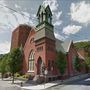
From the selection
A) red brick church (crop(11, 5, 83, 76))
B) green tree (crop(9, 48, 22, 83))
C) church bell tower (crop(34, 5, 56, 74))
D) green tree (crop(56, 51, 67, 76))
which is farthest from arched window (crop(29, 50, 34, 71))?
green tree (crop(56, 51, 67, 76))

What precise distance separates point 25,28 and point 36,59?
20.6 meters

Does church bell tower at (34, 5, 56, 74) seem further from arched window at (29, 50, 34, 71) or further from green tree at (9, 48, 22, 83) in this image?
green tree at (9, 48, 22, 83)

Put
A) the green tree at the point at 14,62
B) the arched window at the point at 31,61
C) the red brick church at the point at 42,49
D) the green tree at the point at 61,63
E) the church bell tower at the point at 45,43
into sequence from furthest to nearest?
the arched window at the point at 31,61
the red brick church at the point at 42,49
the church bell tower at the point at 45,43
the green tree at the point at 61,63
the green tree at the point at 14,62

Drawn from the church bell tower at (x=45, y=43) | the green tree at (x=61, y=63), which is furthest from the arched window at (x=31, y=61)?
the green tree at (x=61, y=63)

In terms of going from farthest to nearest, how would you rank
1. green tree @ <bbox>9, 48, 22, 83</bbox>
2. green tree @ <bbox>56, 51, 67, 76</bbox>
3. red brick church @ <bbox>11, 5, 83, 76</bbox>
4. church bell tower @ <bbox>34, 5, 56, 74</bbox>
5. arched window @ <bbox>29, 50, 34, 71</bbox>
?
1. arched window @ <bbox>29, 50, 34, 71</bbox>
2. red brick church @ <bbox>11, 5, 83, 76</bbox>
3. church bell tower @ <bbox>34, 5, 56, 74</bbox>
4. green tree @ <bbox>56, 51, 67, 76</bbox>
5. green tree @ <bbox>9, 48, 22, 83</bbox>

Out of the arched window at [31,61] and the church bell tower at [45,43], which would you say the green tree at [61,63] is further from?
the arched window at [31,61]

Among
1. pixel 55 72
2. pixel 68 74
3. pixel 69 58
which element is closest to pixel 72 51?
pixel 69 58

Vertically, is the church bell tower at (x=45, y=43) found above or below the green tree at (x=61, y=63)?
above

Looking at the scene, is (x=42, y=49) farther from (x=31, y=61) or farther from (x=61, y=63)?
(x=31, y=61)

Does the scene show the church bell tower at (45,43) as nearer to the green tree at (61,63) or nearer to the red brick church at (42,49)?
the red brick church at (42,49)

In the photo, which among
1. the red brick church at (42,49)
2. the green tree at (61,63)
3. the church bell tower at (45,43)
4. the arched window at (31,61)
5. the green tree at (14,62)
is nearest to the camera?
the green tree at (14,62)

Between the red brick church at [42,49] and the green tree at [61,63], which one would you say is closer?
the green tree at [61,63]

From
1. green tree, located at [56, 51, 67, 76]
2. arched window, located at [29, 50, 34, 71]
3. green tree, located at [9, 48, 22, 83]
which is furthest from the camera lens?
arched window, located at [29, 50, 34, 71]

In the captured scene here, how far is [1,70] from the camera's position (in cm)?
4475
